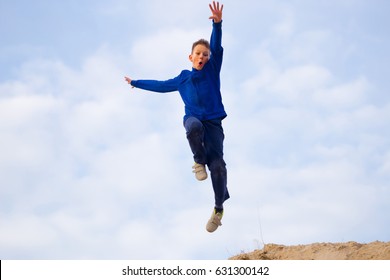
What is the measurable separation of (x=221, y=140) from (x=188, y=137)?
61 centimetres

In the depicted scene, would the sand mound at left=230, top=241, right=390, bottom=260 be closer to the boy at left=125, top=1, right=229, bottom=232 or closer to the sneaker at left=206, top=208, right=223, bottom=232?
the sneaker at left=206, top=208, right=223, bottom=232

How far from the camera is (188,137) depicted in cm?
884

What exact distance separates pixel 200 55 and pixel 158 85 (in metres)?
0.91

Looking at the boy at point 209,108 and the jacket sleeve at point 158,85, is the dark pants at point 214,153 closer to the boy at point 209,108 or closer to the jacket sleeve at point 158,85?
the boy at point 209,108

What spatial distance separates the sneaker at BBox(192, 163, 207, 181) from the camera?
8.98 m

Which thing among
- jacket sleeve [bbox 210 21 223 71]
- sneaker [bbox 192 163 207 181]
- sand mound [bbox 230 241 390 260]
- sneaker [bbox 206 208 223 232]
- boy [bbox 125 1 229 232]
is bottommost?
sand mound [bbox 230 241 390 260]

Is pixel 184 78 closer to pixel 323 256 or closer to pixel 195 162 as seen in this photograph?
pixel 195 162

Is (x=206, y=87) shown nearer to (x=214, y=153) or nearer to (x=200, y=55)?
(x=200, y=55)

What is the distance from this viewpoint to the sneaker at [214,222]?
30.7ft

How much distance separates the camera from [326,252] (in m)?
9.53

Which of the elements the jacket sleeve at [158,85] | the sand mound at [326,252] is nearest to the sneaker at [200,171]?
the jacket sleeve at [158,85]

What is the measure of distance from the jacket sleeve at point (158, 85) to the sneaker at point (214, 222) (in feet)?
6.55

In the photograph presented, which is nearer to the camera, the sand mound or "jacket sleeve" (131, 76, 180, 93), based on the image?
the sand mound

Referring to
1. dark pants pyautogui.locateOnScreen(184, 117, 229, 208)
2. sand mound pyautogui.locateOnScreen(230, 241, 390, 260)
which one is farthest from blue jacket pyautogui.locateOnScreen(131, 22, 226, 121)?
sand mound pyautogui.locateOnScreen(230, 241, 390, 260)
